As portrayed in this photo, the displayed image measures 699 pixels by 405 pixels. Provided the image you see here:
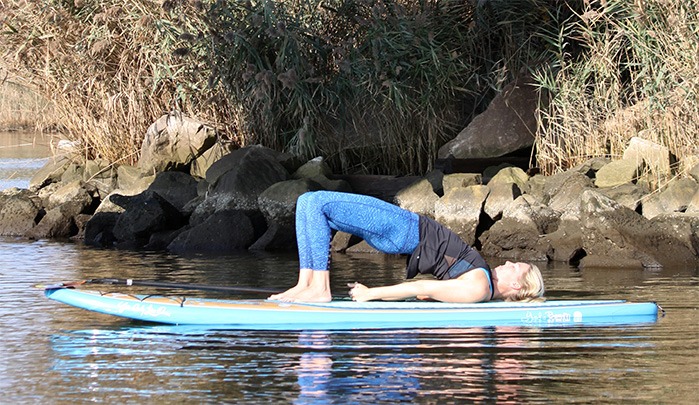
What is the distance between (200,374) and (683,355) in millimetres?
2841

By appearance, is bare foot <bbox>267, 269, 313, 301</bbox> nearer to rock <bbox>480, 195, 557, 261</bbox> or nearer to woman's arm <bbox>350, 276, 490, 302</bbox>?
woman's arm <bbox>350, 276, 490, 302</bbox>

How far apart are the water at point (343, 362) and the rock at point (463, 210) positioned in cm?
345

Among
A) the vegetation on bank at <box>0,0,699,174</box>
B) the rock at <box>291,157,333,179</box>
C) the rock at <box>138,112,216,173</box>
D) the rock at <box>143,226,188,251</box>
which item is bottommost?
the rock at <box>143,226,188,251</box>

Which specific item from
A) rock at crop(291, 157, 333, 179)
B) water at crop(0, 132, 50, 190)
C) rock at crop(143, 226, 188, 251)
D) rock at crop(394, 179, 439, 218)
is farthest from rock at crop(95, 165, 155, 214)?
rock at crop(394, 179, 439, 218)

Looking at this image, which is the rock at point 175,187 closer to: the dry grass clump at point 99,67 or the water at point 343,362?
the dry grass clump at point 99,67

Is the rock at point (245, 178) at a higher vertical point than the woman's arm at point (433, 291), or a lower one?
higher

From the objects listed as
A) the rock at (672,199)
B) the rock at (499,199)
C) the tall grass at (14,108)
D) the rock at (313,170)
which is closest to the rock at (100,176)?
the rock at (313,170)

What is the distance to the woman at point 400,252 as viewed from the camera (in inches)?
307

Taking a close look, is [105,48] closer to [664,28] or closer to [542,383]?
[664,28]

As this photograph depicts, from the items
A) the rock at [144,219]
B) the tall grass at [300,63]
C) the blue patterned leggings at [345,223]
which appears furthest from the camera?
the tall grass at [300,63]

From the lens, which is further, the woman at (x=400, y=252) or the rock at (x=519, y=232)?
the rock at (x=519, y=232)

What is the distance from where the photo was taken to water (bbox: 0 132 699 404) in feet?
20.6

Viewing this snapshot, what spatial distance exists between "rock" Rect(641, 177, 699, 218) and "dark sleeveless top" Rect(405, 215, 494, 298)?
4.76 m

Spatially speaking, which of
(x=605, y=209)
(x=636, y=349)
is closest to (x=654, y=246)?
(x=605, y=209)
